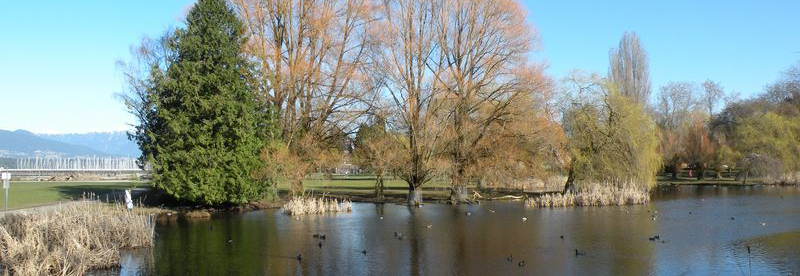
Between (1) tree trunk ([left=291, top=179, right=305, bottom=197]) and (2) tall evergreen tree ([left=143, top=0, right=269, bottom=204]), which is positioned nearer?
(2) tall evergreen tree ([left=143, top=0, right=269, bottom=204])

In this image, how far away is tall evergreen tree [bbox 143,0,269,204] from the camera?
93.1 ft

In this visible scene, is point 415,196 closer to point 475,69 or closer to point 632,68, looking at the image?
point 475,69

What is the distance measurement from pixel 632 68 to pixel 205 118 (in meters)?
49.3

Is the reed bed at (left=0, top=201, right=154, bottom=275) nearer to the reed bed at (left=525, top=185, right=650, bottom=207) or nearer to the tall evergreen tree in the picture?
the tall evergreen tree

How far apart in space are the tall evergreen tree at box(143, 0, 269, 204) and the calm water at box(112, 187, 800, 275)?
6.50ft

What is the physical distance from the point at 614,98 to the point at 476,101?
843cm

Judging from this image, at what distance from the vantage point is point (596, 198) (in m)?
32.8

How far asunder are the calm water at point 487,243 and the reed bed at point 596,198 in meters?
2.16

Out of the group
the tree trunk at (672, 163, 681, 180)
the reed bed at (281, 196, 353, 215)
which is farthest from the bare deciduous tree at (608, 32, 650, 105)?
the reed bed at (281, 196, 353, 215)

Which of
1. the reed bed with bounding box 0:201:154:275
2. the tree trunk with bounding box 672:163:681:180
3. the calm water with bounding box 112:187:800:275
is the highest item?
the tree trunk with bounding box 672:163:681:180

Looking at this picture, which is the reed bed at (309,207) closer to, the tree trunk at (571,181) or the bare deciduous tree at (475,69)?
the bare deciduous tree at (475,69)

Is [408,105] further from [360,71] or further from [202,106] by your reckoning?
[202,106]

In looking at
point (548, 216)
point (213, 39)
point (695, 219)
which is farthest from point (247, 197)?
point (695, 219)

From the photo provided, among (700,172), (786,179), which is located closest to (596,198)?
(786,179)
